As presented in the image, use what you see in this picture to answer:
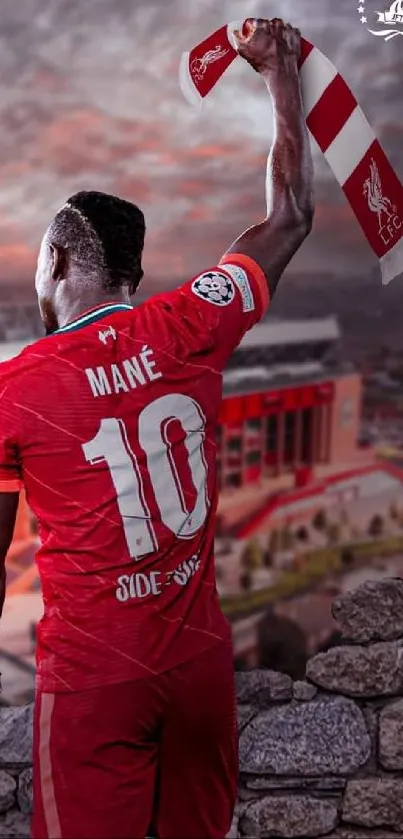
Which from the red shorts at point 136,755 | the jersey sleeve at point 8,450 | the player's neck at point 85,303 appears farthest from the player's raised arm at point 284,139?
the red shorts at point 136,755

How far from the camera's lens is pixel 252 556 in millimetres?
2045

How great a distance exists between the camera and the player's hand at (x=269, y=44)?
182 centimetres

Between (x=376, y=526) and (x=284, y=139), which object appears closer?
(x=284, y=139)

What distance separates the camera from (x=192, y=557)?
4.87ft

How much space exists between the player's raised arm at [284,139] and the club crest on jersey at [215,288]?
0.76 ft

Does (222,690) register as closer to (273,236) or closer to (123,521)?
(123,521)

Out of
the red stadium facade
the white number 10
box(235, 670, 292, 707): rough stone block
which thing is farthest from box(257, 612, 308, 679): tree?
the white number 10

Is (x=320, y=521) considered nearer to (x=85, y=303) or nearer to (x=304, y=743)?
(x=304, y=743)

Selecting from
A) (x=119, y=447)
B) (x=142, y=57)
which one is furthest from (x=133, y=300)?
(x=119, y=447)

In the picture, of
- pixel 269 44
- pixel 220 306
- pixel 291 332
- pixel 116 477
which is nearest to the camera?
pixel 116 477

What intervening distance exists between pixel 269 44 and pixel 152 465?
97 centimetres

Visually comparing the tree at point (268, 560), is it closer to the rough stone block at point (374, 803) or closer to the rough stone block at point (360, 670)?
the rough stone block at point (360, 670)

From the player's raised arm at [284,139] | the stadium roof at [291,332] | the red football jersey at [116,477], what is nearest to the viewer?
the red football jersey at [116,477]

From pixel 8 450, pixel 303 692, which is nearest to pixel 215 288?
pixel 8 450
